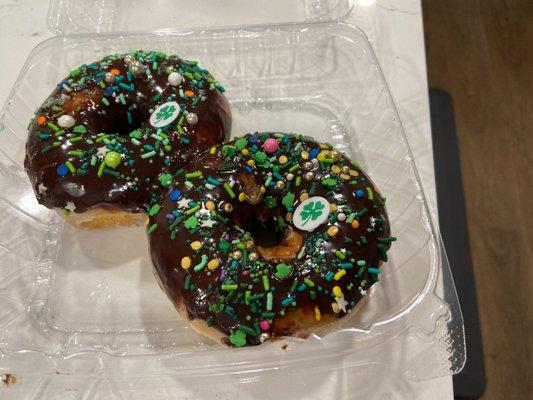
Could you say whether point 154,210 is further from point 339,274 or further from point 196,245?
point 339,274

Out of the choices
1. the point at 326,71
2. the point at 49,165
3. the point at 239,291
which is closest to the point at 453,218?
the point at 326,71

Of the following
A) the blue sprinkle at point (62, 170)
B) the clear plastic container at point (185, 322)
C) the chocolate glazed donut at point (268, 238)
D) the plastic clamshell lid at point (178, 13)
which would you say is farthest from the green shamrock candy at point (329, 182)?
the plastic clamshell lid at point (178, 13)

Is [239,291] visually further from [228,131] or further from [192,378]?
[228,131]

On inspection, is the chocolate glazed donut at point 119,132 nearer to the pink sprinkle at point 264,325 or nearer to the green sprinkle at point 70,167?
the green sprinkle at point 70,167

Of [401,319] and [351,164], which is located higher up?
[351,164]

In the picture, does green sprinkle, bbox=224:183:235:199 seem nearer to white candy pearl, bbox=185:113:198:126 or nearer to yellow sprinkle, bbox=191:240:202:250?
yellow sprinkle, bbox=191:240:202:250
